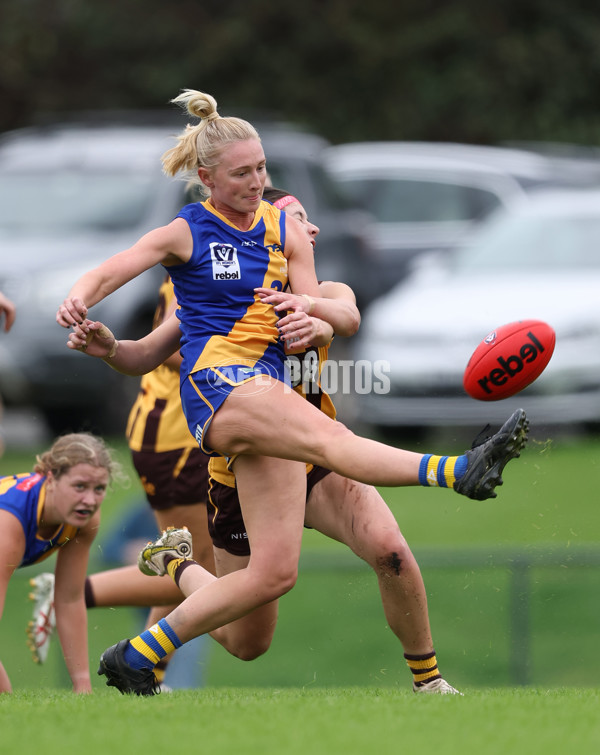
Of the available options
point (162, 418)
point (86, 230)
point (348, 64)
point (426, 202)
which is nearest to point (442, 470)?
point (162, 418)

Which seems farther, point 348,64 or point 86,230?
point 348,64

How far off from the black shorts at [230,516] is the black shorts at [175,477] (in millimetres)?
781

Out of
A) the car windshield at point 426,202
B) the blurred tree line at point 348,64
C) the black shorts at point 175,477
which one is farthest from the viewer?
the blurred tree line at point 348,64

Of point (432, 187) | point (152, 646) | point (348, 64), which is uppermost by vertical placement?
point (348, 64)

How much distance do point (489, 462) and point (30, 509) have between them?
6.65ft

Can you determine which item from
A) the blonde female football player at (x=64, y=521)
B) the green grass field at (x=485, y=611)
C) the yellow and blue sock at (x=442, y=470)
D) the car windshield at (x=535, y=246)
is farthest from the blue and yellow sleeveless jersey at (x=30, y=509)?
the car windshield at (x=535, y=246)

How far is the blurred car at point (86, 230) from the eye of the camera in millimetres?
11039

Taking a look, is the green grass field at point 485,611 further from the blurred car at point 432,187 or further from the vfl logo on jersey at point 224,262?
the blurred car at point 432,187

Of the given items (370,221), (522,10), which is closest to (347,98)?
(522,10)

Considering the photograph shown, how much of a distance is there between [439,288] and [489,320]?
811 mm

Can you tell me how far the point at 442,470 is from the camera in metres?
4.85

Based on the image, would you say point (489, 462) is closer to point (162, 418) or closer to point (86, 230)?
point (162, 418)

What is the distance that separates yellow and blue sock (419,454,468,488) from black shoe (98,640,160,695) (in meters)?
1.32

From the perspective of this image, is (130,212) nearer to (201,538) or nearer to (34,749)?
(201,538)
